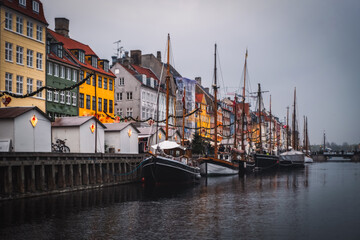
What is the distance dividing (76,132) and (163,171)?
9.24 m

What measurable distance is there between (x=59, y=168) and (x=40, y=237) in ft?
55.0

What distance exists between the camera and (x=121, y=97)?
8744 centimetres

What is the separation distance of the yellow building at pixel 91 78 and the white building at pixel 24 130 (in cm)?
2573

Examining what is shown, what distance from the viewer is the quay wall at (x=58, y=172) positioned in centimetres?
2944

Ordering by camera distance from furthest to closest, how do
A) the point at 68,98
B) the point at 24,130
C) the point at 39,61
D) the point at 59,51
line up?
the point at 68,98 < the point at 59,51 < the point at 39,61 < the point at 24,130

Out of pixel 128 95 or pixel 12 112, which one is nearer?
pixel 12 112

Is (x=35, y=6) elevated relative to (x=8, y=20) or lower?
elevated

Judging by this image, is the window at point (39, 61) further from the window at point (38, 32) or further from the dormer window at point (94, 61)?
the dormer window at point (94, 61)

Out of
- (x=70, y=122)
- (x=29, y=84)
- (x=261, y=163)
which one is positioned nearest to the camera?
(x=70, y=122)

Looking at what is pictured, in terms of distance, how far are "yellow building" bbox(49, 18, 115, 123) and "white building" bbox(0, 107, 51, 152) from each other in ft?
84.4

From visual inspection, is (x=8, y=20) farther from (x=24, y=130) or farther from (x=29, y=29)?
(x=24, y=130)

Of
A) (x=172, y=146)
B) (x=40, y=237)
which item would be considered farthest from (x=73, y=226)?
(x=172, y=146)

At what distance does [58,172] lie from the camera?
35844mm

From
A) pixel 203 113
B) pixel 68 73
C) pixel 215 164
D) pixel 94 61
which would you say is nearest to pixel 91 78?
pixel 94 61
